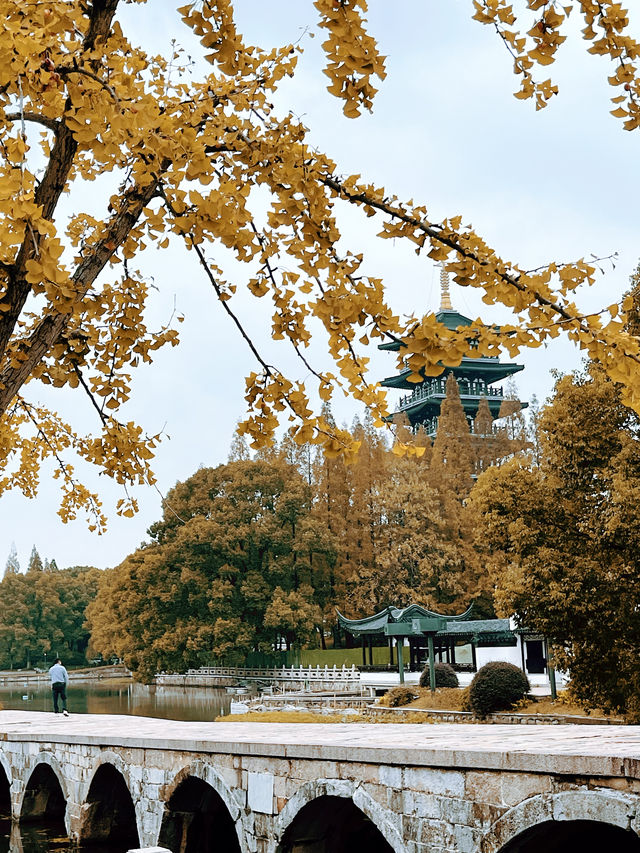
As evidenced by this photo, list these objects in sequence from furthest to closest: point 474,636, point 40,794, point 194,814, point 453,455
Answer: point 453,455, point 474,636, point 40,794, point 194,814

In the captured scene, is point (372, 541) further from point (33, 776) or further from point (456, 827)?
point (456, 827)

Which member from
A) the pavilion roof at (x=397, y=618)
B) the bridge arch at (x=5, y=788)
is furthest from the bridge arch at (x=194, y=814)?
the pavilion roof at (x=397, y=618)

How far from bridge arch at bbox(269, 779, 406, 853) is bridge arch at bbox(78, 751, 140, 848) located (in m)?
3.86

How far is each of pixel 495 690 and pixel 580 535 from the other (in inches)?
213

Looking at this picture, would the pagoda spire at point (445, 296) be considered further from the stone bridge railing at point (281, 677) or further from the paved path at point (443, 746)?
the paved path at point (443, 746)

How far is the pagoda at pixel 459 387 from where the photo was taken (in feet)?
157

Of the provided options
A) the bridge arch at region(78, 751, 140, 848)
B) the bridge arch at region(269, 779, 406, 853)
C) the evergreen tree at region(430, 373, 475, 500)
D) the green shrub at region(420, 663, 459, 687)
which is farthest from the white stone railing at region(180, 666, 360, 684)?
the bridge arch at region(269, 779, 406, 853)

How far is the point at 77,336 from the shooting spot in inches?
177

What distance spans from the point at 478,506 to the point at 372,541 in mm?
23310

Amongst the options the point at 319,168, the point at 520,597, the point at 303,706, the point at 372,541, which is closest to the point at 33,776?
the point at 520,597

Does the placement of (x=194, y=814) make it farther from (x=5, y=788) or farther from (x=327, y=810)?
(x=5, y=788)

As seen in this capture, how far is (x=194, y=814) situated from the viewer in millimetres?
9891

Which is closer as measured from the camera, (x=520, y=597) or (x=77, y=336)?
(x=77, y=336)

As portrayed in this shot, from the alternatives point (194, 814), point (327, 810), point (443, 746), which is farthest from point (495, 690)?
point (443, 746)
